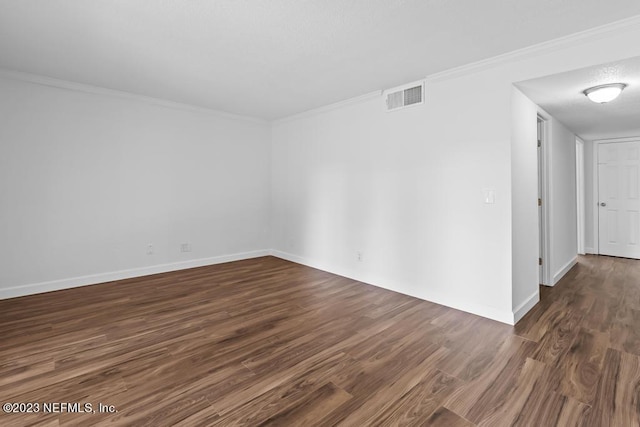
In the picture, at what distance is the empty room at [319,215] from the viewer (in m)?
1.99

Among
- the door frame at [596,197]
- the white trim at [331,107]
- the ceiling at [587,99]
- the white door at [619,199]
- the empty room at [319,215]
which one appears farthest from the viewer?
the door frame at [596,197]

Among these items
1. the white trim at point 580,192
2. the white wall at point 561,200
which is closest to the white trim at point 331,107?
the white wall at point 561,200

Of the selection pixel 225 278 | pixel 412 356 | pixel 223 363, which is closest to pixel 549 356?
pixel 412 356

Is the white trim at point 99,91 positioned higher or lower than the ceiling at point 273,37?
higher

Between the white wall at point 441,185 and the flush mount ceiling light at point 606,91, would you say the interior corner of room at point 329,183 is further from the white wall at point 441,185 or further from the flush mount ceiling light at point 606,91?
the flush mount ceiling light at point 606,91

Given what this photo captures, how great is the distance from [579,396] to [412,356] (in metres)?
0.99

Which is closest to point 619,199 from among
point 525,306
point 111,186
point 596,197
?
point 596,197

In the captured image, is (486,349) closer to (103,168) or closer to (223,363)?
(223,363)

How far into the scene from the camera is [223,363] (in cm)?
224

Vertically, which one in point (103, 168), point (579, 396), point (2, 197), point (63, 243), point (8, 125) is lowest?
point (579, 396)

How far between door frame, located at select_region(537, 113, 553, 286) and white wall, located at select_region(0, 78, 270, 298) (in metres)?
4.46

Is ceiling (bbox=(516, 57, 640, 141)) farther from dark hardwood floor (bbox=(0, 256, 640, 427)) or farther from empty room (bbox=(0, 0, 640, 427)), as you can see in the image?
dark hardwood floor (bbox=(0, 256, 640, 427))

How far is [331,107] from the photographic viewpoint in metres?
4.67

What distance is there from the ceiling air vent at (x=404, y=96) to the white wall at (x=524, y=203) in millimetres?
965
